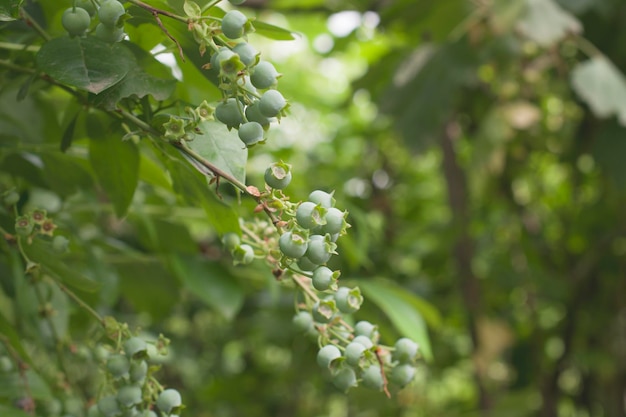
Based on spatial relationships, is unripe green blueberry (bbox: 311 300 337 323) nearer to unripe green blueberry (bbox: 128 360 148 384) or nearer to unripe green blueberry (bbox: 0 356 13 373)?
unripe green blueberry (bbox: 128 360 148 384)

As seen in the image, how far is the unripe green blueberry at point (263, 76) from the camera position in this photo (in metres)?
0.35

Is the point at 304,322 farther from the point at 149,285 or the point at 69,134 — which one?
the point at 149,285

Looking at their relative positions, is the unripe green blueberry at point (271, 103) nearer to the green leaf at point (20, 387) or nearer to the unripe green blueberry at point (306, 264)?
the unripe green blueberry at point (306, 264)

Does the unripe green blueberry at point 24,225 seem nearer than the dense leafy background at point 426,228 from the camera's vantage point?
Yes

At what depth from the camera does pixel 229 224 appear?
1.45 feet

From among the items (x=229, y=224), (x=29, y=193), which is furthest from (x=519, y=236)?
(x=229, y=224)

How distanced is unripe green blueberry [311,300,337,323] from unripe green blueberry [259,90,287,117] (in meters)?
0.12

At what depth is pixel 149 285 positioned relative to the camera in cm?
84

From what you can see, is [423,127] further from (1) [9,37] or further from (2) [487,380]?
(1) [9,37]

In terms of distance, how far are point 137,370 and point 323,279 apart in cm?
13

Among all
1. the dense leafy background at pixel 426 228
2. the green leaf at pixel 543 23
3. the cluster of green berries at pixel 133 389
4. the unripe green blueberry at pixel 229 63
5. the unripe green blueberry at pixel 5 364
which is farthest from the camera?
the green leaf at pixel 543 23

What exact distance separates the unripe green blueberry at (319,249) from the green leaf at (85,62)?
0.13 metres

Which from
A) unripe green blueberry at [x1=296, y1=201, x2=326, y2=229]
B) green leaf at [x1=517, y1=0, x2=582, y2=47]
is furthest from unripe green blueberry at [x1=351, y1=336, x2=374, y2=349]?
green leaf at [x1=517, y1=0, x2=582, y2=47]

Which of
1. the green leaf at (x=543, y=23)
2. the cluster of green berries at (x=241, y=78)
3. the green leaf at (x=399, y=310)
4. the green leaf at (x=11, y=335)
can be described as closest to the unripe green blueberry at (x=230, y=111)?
the cluster of green berries at (x=241, y=78)
